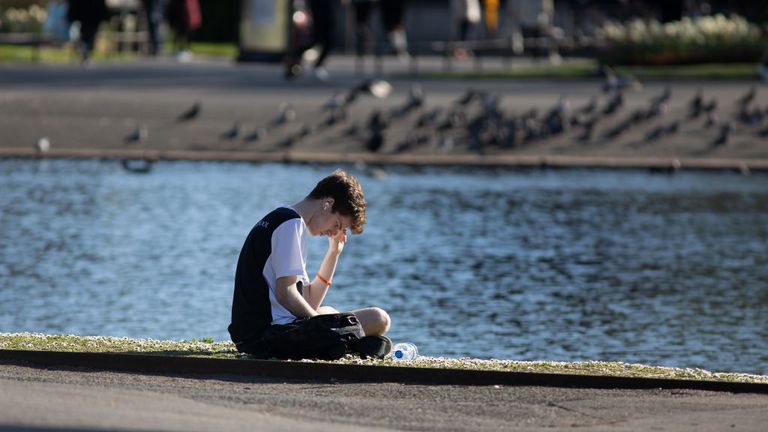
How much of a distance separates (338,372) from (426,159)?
17879 mm

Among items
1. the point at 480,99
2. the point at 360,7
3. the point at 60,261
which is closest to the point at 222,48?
the point at 360,7

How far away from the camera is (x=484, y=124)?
2872cm

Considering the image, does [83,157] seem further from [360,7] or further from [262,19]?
[360,7]

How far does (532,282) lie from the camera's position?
57.1 feet

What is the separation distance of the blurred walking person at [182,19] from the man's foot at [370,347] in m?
33.1

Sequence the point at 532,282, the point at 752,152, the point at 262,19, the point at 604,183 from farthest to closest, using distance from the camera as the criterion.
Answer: the point at 262,19, the point at 752,152, the point at 604,183, the point at 532,282

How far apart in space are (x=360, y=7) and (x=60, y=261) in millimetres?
28496

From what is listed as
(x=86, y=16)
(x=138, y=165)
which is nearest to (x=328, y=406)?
(x=138, y=165)

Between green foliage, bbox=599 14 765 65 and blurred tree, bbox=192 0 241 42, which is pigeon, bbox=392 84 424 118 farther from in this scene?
blurred tree, bbox=192 0 241 42

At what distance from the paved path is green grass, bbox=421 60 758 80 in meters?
26.3

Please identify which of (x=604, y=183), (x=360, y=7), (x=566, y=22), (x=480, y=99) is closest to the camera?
(x=604, y=183)

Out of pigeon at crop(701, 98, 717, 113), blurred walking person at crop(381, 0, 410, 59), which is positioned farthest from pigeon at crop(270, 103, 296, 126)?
blurred walking person at crop(381, 0, 410, 59)

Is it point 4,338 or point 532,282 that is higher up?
point 4,338

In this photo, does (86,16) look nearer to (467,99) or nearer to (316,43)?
(316,43)
